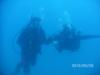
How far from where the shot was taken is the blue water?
8.59ft

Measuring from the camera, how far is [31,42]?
2.65 metres

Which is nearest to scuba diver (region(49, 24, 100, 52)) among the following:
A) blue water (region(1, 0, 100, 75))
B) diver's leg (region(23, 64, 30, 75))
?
blue water (region(1, 0, 100, 75))

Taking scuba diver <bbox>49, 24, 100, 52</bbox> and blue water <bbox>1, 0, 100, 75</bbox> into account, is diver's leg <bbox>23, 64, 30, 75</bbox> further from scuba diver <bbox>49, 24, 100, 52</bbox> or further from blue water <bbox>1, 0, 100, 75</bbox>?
scuba diver <bbox>49, 24, 100, 52</bbox>

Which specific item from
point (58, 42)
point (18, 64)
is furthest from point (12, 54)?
point (58, 42)

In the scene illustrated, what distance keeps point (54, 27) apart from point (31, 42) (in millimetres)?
330

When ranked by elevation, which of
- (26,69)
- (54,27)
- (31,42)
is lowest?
(26,69)

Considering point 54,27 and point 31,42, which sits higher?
point 54,27

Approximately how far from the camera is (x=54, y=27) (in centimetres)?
263

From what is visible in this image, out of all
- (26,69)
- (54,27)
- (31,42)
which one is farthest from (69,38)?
(26,69)

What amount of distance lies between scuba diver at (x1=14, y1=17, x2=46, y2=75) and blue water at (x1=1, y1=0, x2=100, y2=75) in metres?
0.05

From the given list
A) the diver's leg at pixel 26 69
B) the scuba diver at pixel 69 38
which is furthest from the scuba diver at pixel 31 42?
the scuba diver at pixel 69 38

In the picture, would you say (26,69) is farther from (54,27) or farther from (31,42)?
(54,27)

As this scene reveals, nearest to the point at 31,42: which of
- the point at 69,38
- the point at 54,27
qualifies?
the point at 54,27

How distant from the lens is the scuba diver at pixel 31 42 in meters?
2.64
